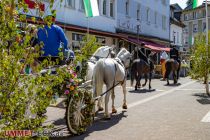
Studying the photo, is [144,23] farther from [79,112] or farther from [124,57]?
[79,112]

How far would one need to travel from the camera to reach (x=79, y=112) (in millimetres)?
6645

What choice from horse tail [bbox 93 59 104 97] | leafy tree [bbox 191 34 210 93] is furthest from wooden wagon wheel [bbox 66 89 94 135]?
leafy tree [bbox 191 34 210 93]

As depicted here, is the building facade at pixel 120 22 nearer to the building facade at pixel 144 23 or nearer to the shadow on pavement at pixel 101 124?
the building facade at pixel 144 23

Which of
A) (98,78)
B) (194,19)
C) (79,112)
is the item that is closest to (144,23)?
(98,78)

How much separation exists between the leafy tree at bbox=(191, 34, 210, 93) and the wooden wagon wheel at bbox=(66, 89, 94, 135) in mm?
8588

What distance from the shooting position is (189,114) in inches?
374

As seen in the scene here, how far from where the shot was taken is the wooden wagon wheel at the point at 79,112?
6441 mm

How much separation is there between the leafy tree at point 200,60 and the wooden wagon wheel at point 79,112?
859cm

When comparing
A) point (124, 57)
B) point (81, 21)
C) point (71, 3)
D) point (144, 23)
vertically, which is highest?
point (144, 23)

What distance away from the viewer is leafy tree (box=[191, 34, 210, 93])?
14453mm

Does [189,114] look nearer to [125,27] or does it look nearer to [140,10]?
[125,27]

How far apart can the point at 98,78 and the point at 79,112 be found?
156 cm

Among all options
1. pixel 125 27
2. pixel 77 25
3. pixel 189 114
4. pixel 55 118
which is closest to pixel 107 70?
pixel 55 118

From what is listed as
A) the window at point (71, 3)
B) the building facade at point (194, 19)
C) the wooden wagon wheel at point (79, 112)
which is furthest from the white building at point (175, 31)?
the wooden wagon wheel at point (79, 112)
